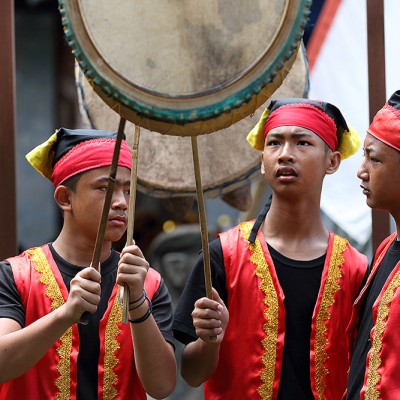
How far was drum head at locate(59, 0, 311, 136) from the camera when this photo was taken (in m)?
2.83

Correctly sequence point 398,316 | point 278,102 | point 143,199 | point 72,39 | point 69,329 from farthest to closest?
point 143,199 < point 278,102 < point 69,329 < point 398,316 < point 72,39

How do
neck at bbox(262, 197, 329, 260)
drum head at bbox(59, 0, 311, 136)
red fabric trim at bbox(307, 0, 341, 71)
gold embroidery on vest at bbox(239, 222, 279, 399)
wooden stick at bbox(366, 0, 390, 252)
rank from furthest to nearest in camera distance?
red fabric trim at bbox(307, 0, 341, 71)
wooden stick at bbox(366, 0, 390, 252)
neck at bbox(262, 197, 329, 260)
gold embroidery on vest at bbox(239, 222, 279, 399)
drum head at bbox(59, 0, 311, 136)

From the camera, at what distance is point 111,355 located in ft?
11.4

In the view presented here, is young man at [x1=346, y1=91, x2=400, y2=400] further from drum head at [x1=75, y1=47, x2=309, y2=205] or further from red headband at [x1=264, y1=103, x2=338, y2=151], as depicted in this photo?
drum head at [x1=75, y1=47, x2=309, y2=205]

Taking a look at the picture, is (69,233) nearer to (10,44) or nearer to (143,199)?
(10,44)

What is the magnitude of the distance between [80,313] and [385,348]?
3.17 ft

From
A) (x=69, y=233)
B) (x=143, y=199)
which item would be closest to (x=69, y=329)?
(x=69, y=233)

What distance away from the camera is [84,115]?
4.57 metres

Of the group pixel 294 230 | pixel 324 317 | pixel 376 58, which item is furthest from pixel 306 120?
pixel 324 317

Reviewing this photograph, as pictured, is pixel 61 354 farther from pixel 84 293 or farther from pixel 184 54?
pixel 184 54

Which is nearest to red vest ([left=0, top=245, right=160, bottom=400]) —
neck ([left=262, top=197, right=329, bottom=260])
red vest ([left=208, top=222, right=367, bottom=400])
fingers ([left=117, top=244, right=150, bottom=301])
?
red vest ([left=208, top=222, right=367, bottom=400])

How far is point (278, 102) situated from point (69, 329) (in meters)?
1.22

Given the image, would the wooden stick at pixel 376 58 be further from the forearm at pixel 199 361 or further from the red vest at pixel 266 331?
the forearm at pixel 199 361

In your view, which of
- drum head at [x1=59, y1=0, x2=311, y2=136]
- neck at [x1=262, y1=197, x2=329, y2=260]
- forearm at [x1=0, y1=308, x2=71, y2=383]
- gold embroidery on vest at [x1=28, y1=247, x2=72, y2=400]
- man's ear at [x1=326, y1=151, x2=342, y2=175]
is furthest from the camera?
man's ear at [x1=326, y1=151, x2=342, y2=175]
